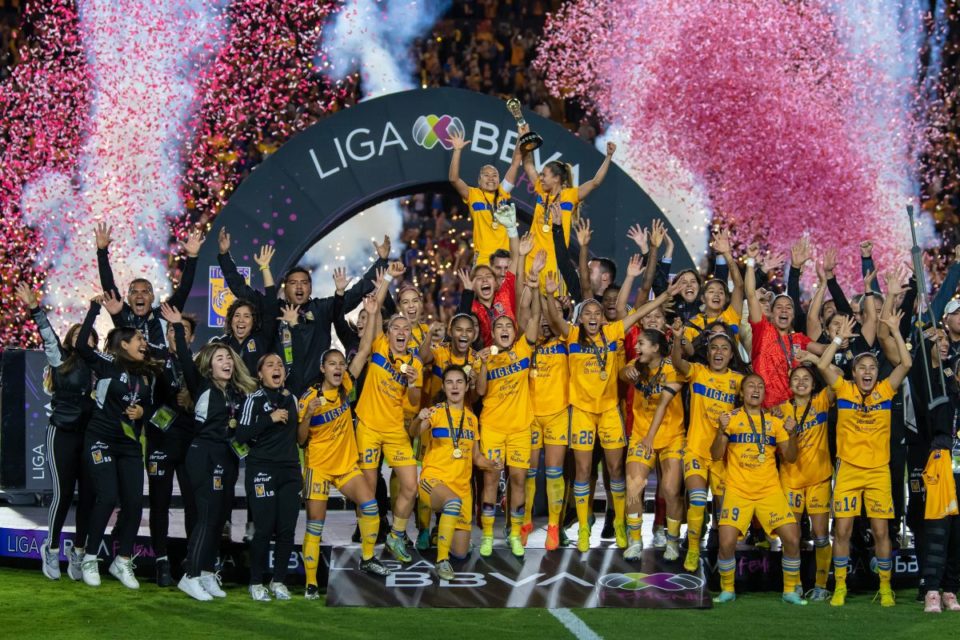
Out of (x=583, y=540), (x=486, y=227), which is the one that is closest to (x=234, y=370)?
(x=583, y=540)

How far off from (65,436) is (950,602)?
568 centimetres

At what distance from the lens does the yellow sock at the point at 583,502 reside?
380 inches

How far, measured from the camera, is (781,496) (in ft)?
30.7

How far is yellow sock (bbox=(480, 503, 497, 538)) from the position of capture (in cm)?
956

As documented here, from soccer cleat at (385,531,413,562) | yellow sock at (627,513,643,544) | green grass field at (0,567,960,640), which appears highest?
yellow sock at (627,513,643,544)

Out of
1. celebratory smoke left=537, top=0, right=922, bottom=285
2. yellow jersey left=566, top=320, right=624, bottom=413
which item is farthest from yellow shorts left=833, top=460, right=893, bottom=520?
celebratory smoke left=537, top=0, right=922, bottom=285

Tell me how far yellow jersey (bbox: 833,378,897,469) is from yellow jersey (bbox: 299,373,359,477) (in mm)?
3144

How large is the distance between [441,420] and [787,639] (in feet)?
8.57

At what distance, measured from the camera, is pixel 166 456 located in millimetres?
9578

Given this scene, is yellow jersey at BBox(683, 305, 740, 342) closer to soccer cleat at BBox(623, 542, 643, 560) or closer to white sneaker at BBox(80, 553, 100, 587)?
soccer cleat at BBox(623, 542, 643, 560)

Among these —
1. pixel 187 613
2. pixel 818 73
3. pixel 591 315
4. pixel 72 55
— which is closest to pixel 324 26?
pixel 72 55

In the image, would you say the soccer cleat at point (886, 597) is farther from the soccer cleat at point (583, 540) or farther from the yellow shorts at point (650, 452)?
the soccer cleat at point (583, 540)

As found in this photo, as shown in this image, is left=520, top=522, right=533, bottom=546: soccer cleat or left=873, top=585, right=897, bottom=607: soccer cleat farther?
left=520, top=522, right=533, bottom=546: soccer cleat

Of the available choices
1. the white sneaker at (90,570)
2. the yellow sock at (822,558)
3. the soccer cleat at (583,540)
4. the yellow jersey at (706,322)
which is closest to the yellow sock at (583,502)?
the soccer cleat at (583,540)
